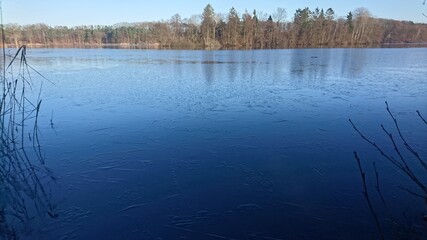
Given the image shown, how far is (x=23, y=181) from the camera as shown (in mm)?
4703

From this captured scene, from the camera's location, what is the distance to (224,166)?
5145 millimetres

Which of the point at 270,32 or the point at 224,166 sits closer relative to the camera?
the point at 224,166

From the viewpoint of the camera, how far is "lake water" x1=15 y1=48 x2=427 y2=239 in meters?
3.61

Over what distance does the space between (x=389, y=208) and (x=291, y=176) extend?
143 centimetres

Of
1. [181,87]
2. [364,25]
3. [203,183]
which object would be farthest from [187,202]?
[364,25]

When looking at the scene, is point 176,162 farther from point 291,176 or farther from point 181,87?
point 181,87

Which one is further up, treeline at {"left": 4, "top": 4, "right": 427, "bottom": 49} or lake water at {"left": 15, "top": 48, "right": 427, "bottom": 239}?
treeline at {"left": 4, "top": 4, "right": 427, "bottom": 49}

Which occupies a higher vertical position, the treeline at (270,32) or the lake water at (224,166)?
the treeline at (270,32)

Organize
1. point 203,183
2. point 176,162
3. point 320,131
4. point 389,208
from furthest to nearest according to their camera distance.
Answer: point 320,131 → point 176,162 → point 203,183 → point 389,208

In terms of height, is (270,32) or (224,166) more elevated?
(270,32)

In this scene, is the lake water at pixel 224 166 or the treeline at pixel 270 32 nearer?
the lake water at pixel 224 166

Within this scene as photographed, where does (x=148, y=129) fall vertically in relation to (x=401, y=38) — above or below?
below

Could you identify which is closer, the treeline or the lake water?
the lake water

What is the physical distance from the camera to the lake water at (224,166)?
361 cm
